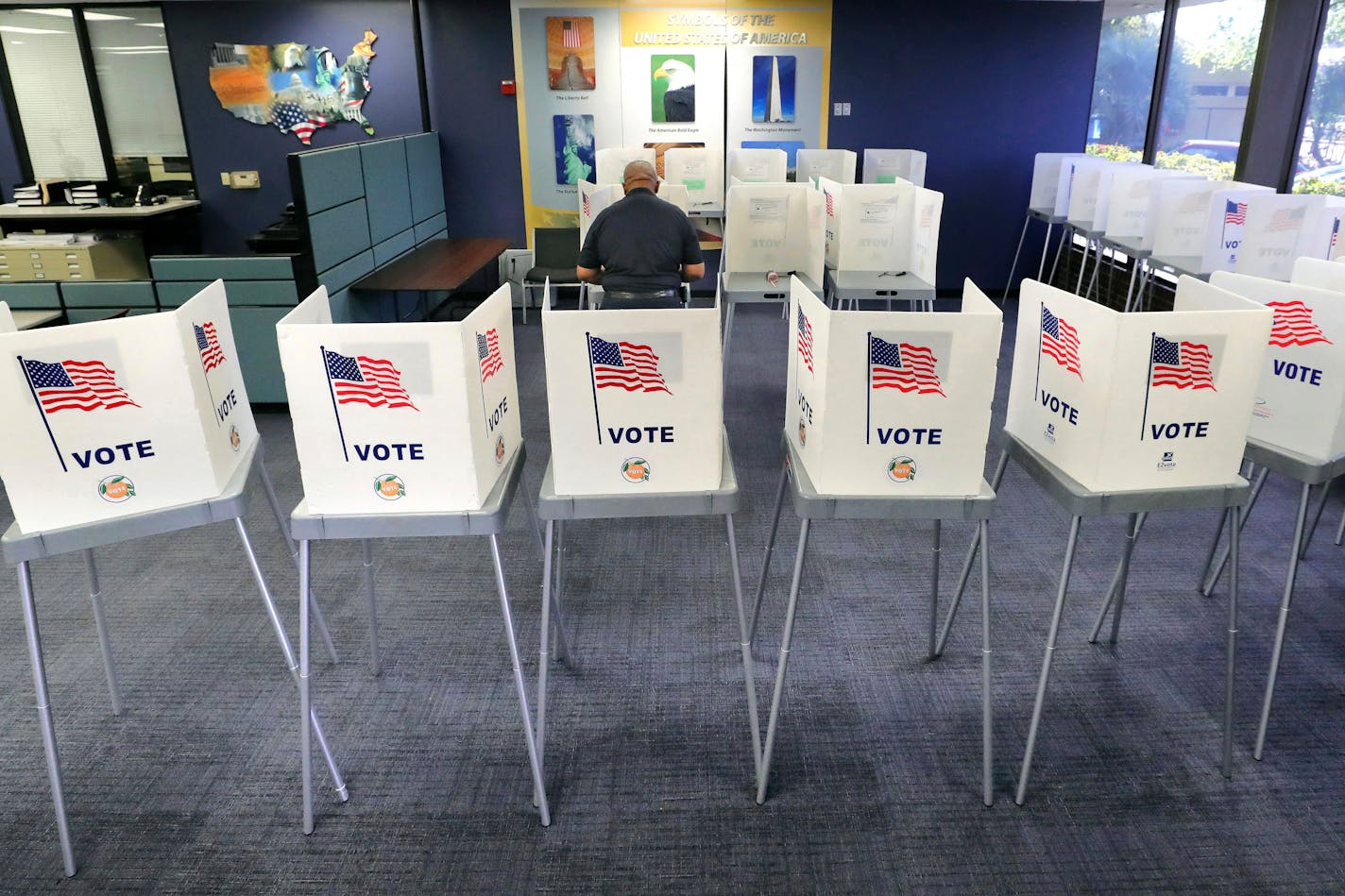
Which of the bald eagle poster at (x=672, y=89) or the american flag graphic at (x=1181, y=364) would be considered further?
the bald eagle poster at (x=672, y=89)

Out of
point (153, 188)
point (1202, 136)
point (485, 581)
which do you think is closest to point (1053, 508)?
point (485, 581)

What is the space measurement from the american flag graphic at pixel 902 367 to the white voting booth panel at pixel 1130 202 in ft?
13.5

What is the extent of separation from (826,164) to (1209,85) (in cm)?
240


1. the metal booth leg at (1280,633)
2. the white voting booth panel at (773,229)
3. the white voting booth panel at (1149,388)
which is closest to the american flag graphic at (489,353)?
the white voting booth panel at (1149,388)

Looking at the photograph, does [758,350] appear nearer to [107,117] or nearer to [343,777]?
[343,777]

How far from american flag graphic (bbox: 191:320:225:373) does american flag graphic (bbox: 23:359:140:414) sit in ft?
0.59

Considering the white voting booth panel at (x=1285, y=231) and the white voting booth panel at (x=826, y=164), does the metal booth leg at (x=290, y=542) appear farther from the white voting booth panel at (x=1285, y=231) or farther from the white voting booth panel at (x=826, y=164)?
the white voting booth panel at (x=826, y=164)

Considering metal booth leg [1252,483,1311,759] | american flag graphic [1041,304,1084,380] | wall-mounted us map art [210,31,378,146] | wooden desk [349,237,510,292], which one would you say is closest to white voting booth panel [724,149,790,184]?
wooden desk [349,237,510,292]

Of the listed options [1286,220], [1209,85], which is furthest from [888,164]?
[1286,220]

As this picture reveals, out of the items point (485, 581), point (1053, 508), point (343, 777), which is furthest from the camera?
point (1053, 508)

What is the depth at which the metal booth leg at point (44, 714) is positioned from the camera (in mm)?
1763

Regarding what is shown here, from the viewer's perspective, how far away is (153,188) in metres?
6.92

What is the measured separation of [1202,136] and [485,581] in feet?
17.6

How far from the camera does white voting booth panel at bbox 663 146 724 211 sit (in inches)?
247
